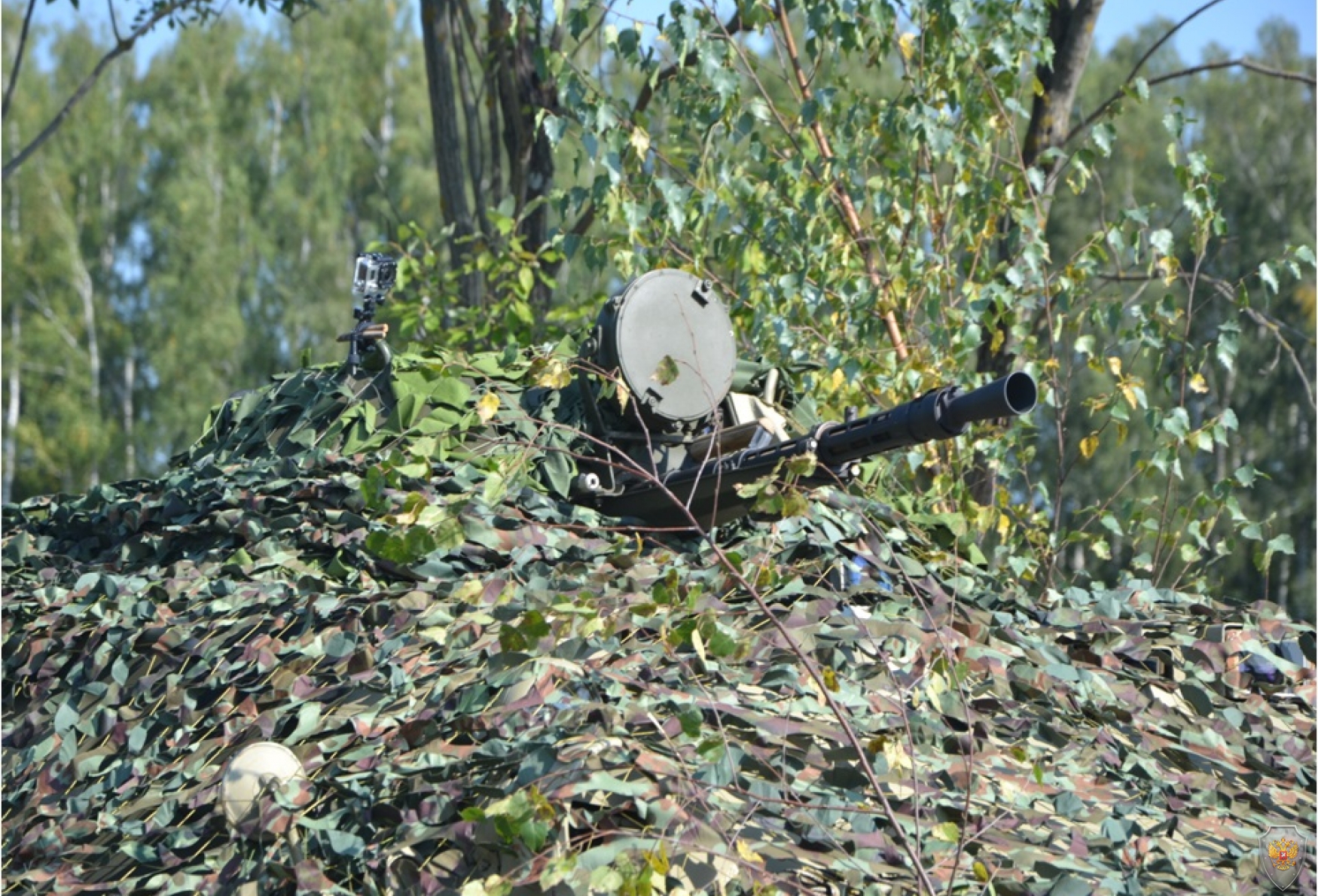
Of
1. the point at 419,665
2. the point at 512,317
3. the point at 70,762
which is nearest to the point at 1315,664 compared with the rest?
the point at 419,665

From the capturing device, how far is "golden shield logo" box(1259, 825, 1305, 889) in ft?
12.3

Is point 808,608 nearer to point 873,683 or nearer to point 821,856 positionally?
point 873,683

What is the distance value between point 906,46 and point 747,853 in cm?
535

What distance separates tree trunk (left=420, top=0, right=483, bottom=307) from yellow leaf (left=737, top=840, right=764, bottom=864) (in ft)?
26.7

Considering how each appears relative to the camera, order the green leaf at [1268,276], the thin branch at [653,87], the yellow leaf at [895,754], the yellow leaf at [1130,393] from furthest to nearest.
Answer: the thin branch at [653,87] < the yellow leaf at [1130,393] < the green leaf at [1268,276] < the yellow leaf at [895,754]

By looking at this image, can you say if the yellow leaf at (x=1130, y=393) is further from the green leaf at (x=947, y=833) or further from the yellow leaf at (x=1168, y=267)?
the green leaf at (x=947, y=833)

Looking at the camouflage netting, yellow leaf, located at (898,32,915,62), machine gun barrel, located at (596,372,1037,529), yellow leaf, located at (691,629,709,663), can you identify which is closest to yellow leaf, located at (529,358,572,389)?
the camouflage netting

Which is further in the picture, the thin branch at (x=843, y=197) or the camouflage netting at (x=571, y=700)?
the thin branch at (x=843, y=197)

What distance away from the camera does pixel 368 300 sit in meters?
6.55

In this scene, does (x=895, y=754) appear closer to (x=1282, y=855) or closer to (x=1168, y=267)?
(x=1282, y=855)

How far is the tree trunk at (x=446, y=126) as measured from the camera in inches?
444

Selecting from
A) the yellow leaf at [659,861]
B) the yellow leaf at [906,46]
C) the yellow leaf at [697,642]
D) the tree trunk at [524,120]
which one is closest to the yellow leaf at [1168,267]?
the yellow leaf at [906,46]

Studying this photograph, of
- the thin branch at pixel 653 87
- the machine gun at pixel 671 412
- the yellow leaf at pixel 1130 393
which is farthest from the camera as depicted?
the thin branch at pixel 653 87

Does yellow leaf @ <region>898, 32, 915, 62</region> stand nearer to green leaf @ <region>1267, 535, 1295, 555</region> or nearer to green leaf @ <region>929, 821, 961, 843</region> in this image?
green leaf @ <region>1267, 535, 1295, 555</region>
